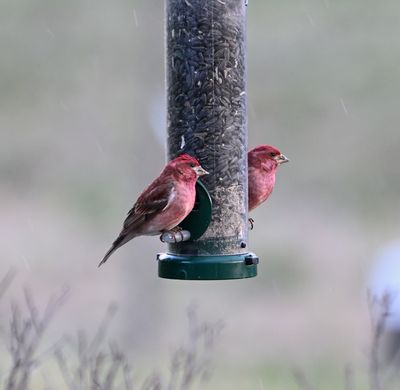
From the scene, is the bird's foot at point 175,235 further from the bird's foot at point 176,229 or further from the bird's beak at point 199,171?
the bird's beak at point 199,171

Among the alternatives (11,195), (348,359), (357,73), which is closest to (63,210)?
(11,195)

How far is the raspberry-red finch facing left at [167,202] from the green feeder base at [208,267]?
7.8 inches

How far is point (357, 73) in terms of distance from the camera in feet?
73.5

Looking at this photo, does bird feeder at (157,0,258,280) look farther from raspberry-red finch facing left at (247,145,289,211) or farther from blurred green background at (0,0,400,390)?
blurred green background at (0,0,400,390)

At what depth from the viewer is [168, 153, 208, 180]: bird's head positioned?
5.96m

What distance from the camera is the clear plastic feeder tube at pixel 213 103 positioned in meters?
6.28

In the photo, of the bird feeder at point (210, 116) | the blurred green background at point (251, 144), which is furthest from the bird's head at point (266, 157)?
the blurred green background at point (251, 144)

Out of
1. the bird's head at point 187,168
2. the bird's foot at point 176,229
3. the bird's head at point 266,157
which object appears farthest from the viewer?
the bird's head at point 266,157

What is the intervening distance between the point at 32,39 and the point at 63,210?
4478 mm

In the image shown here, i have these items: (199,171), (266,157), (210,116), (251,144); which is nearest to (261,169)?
(266,157)

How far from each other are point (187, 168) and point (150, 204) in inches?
11.5

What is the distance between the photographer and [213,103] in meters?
6.32

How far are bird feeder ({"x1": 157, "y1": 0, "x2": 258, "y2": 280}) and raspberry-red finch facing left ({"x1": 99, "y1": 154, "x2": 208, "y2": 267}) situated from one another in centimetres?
21

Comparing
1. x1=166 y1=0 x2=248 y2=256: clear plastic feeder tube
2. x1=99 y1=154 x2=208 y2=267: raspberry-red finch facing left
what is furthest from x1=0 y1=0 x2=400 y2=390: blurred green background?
x1=99 y1=154 x2=208 y2=267: raspberry-red finch facing left
